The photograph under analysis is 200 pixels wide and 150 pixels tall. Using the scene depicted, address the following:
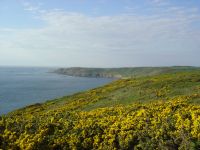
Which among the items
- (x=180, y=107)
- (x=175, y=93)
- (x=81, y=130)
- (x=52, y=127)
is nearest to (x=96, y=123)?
(x=81, y=130)

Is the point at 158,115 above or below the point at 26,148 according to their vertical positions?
above

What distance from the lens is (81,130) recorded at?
58.3 feet

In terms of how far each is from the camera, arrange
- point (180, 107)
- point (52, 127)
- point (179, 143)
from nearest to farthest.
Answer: point (179, 143)
point (52, 127)
point (180, 107)

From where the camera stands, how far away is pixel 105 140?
16766mm

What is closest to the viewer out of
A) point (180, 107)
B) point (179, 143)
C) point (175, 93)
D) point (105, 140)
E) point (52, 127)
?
point (179, 143)

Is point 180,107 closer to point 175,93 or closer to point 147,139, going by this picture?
point 147,139

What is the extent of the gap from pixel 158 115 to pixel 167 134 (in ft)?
9.82

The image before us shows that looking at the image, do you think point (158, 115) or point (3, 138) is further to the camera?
point (158, 115)

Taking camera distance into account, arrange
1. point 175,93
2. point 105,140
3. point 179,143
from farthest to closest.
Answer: point 175,93 < point 105,140 < point 179,143

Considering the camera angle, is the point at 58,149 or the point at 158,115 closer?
the point at 58,149

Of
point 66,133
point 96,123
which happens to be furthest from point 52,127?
point 96,123

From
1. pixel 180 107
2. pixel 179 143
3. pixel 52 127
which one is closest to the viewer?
pixel 179 143

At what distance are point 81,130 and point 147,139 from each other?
3694 mm

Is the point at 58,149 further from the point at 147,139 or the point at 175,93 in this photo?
the point at 175,93
